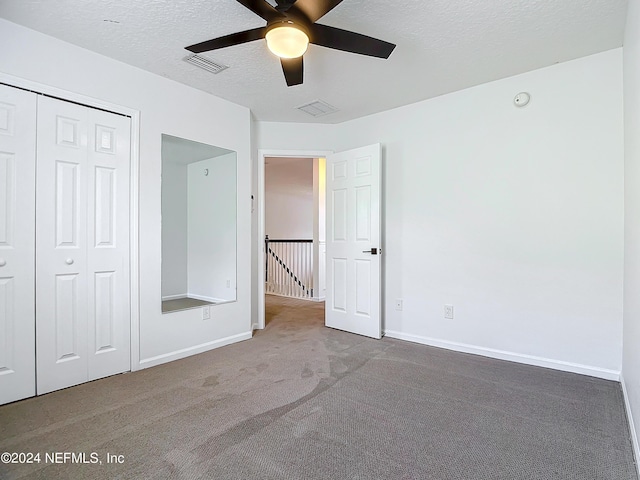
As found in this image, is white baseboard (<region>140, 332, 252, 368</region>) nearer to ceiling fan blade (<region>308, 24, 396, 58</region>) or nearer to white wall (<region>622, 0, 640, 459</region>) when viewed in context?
ceiling fan blade (<region>308, 24, 396, 58</region>)

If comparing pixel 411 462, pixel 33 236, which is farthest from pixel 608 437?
pixel 33 236

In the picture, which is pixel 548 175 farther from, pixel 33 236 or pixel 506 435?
pixel 33 236

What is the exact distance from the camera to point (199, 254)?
3715mm

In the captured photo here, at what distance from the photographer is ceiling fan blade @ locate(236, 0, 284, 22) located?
5.92ft

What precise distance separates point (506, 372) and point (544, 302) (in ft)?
2.25

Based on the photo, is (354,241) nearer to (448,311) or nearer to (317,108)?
(448,311)

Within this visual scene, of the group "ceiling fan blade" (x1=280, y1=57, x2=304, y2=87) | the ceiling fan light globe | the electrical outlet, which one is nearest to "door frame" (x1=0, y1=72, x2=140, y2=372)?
"ceiling fan blade" (x1=280, y1=57, x2=304, y2=87)

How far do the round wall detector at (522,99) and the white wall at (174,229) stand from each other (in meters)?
3.23

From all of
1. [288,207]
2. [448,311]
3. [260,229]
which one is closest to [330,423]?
[448,311]

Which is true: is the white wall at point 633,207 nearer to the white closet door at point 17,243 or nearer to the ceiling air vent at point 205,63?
the ceiling air vent at point 205,63

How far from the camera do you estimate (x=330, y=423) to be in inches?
80.4

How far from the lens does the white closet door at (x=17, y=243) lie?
229 cm

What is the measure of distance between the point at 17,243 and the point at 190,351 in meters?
1.63

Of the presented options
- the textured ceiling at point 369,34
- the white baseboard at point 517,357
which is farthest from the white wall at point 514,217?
the textured ceiling at point 369,34
